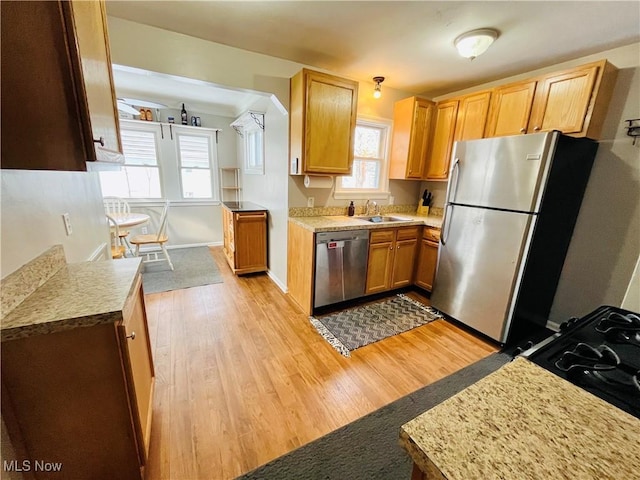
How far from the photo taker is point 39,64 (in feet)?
2.66

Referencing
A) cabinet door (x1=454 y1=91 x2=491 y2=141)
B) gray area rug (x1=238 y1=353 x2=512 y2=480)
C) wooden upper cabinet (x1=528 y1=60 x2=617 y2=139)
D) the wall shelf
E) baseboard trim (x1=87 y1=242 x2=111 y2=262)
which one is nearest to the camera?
gray area rug (x1=238 y1=353 x2=512 y2=480)

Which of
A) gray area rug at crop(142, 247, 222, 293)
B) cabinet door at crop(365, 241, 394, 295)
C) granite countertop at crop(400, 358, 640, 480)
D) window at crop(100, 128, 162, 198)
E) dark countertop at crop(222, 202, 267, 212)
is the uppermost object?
window at crop(100, 128, 162, 198)

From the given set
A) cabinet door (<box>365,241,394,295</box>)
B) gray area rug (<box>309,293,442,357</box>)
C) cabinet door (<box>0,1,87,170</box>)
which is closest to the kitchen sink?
cabinet door (<box>365,241,394,295</box>)

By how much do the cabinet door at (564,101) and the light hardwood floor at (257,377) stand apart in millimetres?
2056

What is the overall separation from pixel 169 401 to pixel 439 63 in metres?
3.67

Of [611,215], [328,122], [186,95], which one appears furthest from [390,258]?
[186,95]

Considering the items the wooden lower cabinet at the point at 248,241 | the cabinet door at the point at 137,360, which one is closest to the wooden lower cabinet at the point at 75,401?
the cabinet door at the point at 137,360

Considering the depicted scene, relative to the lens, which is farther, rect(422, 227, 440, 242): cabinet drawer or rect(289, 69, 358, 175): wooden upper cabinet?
rect(422, 227, 440, 242): cabinet drawer

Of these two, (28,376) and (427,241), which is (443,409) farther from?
(427,241)

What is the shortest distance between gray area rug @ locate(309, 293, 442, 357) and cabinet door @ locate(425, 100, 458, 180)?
1672mm

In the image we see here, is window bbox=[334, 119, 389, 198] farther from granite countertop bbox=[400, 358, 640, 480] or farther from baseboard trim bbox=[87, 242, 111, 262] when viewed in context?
granite countertop bbox=[400, 358, 640, 480]

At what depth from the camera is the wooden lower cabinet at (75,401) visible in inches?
34.9

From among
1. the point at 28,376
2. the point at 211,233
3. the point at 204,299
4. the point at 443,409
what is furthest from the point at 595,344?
the point at 211,233

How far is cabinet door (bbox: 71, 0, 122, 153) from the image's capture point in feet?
3.04
